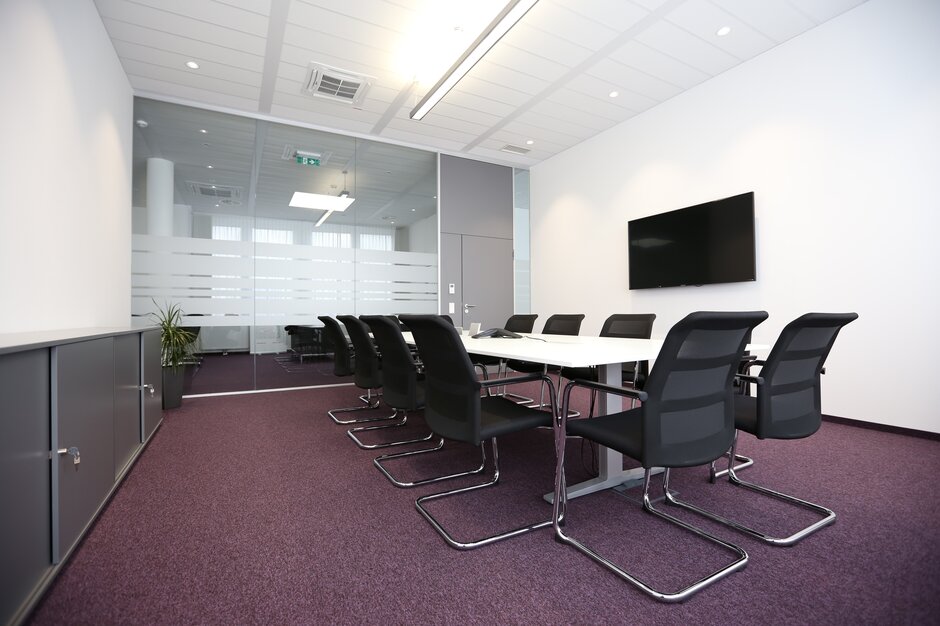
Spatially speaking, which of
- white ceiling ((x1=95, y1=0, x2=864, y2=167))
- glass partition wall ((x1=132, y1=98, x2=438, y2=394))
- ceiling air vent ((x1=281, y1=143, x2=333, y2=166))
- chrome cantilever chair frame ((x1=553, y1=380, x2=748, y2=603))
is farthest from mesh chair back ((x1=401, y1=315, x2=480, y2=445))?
ceiling air vent ((x1=281, y1=143, x2=333, y2=166))

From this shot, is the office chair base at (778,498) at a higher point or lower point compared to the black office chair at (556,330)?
lower

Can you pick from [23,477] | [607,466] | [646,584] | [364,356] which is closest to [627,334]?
[607,466]

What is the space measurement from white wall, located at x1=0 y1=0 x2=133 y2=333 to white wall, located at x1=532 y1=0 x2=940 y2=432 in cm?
555

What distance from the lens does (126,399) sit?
2.50 m

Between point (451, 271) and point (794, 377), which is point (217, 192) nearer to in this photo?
point (451, 271)

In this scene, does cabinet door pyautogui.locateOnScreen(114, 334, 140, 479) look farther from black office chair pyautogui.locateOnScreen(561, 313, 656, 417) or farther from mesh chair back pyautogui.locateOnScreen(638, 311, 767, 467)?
black office chair pyautogui.locateOnScreen(561, 313, 656, 417)

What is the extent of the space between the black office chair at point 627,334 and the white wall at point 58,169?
3319 mm

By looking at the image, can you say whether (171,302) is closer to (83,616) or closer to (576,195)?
(83,616)

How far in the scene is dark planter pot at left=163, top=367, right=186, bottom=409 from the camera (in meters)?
4.33

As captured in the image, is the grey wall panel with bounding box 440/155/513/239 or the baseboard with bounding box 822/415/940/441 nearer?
the baseboard with bounding box 822/415/940/441

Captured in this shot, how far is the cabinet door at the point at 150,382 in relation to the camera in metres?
2.93

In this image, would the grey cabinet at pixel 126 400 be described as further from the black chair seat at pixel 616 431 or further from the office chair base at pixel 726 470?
the office chair base at pixel 726 470

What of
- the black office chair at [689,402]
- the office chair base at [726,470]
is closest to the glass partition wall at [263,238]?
the office chair base at [726,470]

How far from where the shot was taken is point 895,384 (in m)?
3.42
